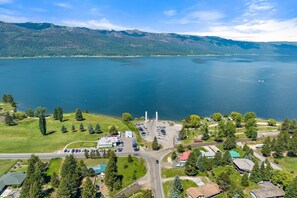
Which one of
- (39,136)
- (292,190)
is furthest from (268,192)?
(39,136)

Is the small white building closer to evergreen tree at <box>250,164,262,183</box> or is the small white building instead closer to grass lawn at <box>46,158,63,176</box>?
grass lawn at <box>46,158,63,176</box>

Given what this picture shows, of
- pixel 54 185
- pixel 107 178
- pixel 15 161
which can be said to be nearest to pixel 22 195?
pixel 54 185

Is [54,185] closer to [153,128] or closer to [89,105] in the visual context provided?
[153,128]

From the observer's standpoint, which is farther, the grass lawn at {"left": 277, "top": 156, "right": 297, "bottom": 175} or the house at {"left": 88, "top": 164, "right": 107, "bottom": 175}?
the grass lawn at {"left": 277, "top": 156, "right": 297, "bottom": 175}

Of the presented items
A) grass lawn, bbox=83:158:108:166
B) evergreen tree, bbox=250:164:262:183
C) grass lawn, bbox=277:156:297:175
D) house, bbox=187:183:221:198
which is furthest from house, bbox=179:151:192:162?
grass lawn, bbox=277:156:297:175

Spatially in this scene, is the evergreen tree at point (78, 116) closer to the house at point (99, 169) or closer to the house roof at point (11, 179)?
the house at point (99, 169)

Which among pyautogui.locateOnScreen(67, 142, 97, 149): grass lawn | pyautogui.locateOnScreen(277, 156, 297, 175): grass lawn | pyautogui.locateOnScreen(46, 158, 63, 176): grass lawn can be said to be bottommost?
pyautogui.locateOnScreen(46, 158, 63, 176): grass lawn

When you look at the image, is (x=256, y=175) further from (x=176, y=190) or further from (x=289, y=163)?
(x=176, y=190)
